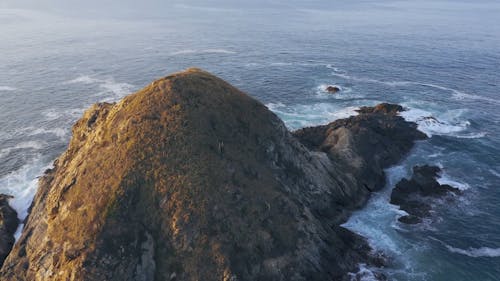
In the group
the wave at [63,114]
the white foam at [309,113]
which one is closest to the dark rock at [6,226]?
the wave at [63,114]

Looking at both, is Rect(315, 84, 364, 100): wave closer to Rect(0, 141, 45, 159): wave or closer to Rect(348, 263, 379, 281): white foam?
Rect(348, 263, 379, 281): white foam

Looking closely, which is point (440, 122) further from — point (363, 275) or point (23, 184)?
point (23, 184)

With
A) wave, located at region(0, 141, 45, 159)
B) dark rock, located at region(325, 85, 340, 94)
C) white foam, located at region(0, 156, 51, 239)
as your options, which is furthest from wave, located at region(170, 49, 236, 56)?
white foam, located at region(0, 156, 51, 239)

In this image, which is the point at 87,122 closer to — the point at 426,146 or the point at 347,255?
the point at 347,255

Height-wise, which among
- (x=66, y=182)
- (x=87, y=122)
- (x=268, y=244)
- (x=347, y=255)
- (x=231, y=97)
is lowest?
(x=347, y=255)

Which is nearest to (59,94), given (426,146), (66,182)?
(66,182)
